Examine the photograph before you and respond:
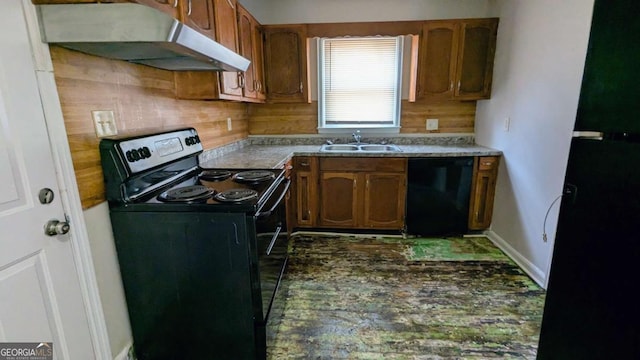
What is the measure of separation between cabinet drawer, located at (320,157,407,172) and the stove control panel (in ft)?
4.11

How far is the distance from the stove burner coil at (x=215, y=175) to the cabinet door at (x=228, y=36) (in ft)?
1.66

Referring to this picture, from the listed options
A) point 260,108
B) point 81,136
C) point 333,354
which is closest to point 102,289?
point 81,136

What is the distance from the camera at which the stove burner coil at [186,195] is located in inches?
56.1

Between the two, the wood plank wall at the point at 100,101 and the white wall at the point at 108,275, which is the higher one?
the wood plank wall at the point at 100,101

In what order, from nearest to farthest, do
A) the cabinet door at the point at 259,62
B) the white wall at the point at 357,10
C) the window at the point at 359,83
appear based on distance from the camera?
the cabinet door at the point at 259,62 < the white wall at the point at 357,10 < the window at the point at 359,83

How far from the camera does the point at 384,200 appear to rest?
2979 mm

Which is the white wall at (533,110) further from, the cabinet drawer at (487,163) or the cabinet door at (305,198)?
the cabinet door at (305,198)

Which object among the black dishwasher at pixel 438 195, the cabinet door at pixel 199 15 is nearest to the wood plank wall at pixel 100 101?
the cabinet door at pixel 199 15

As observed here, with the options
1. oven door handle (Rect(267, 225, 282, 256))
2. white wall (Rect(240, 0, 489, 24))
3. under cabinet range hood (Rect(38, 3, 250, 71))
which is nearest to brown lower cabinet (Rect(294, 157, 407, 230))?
oven door handle (Rect(267, 225, 282, 256))

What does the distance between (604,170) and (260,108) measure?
304cm

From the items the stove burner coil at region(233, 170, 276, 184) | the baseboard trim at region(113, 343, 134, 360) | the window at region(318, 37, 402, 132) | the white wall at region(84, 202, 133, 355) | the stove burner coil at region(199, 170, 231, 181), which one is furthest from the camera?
the window at region(318, 37, 402, 132)

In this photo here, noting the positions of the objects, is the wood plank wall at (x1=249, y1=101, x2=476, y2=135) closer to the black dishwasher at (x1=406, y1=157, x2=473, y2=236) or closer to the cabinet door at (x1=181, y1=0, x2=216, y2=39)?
the black dishwasher at (x1=406, y1=157, x2=473, y2=236)

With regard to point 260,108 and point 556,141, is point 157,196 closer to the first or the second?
point 260,108

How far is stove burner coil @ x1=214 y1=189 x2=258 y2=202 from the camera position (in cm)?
140
